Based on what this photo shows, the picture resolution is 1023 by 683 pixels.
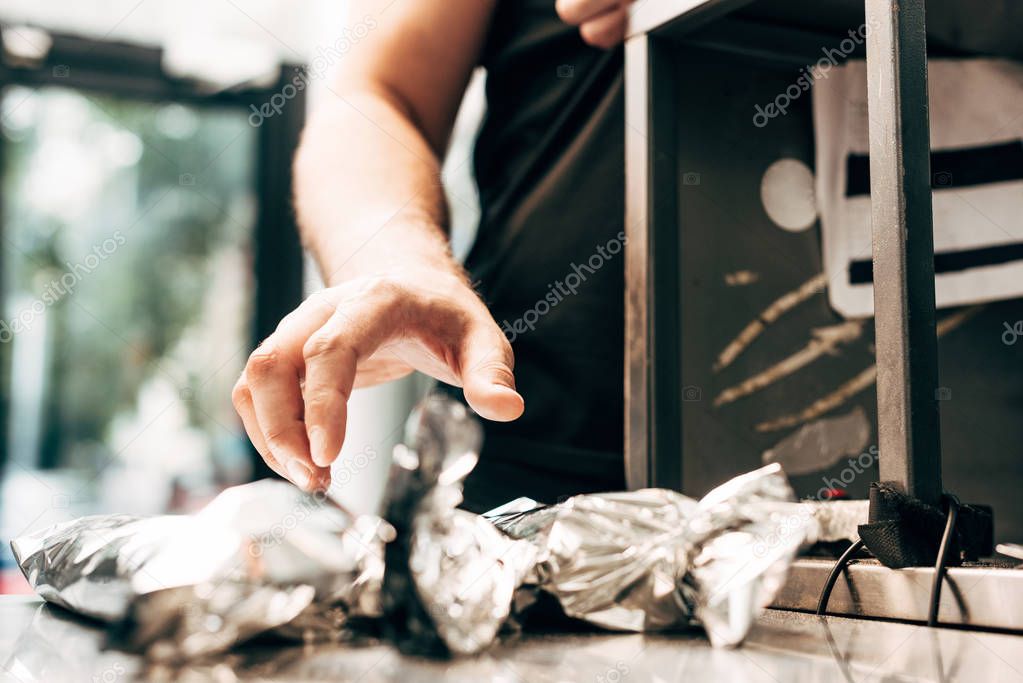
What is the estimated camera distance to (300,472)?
516mm

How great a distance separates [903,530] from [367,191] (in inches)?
21.4

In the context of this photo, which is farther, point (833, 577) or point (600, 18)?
point (600, 18)

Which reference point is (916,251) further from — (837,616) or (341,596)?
(341,596)

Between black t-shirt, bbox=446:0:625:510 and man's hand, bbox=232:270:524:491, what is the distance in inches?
11.5

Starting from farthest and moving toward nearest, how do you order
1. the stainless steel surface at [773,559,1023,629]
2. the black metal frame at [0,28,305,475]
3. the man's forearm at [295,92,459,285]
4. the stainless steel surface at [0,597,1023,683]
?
the black metal frame at [0,28,305,475], the man's forearm at [295,92,459,285], the stainless steel surface at [773,559,1023,629], the stainless steel surface at [0,597,1023,683]

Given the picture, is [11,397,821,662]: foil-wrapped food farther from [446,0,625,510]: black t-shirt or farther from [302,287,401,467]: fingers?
[446,0,625,510]: black t-shirt

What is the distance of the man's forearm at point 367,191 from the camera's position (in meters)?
0.74

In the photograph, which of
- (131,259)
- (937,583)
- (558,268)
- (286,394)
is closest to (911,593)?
(937,583)

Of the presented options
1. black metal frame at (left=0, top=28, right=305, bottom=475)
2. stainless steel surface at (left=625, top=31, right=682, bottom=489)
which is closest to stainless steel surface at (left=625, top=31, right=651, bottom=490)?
stainless steel surface at (left=625, top=31, right=682, bottom=489)

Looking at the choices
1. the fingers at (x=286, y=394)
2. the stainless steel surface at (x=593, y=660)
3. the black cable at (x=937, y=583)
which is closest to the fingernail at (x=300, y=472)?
the fingers at (x=286, y=394)

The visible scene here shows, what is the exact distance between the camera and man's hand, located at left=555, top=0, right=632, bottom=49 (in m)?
0.80

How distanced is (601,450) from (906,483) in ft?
1.24

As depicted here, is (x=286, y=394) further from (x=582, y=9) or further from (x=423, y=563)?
(x=582, y=9)

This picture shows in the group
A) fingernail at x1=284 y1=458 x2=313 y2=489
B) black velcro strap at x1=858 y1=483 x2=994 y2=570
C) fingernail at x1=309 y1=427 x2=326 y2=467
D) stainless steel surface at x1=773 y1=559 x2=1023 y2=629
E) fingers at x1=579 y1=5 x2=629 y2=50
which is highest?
fingers at x1=579 y1=5 x2=629 y2=50
